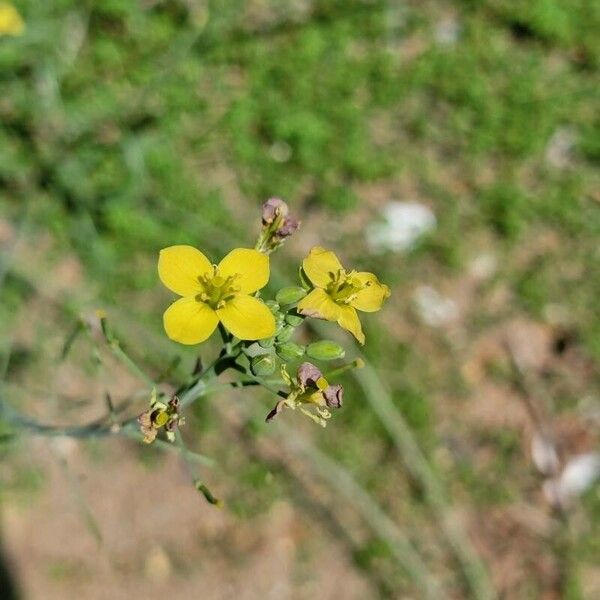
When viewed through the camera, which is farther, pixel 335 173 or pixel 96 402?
pixel 335 173

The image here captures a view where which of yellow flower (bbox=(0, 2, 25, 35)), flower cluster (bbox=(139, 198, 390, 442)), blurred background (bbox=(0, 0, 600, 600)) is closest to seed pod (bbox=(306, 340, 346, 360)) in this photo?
flower cluster (bbox=(139, 198, 390, 442))

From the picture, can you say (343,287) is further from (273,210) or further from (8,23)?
(8,23)

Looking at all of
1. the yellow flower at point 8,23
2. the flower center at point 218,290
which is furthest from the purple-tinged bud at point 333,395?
the yellow flower at point 8,23

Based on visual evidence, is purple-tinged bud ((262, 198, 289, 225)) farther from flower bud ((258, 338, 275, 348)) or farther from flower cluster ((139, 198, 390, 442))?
flower bud ((258, 338, 275, 348))

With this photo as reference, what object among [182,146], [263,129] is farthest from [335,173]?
[182,146]

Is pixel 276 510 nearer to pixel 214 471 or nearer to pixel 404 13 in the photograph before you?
pixel 214 471

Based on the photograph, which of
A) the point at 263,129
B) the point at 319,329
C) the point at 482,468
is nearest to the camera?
the point at 319,329

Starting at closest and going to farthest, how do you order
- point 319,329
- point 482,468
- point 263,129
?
point 319,329 < point 482,468 < point 263,129
